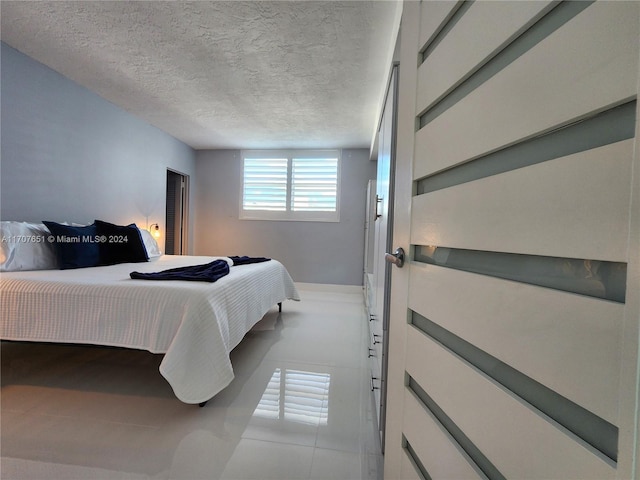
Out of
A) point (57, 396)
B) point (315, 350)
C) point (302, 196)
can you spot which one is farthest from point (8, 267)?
point (302, 196)

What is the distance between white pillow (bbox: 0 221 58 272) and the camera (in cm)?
203

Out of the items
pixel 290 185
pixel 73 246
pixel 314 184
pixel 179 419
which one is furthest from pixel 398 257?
pixel 290 185

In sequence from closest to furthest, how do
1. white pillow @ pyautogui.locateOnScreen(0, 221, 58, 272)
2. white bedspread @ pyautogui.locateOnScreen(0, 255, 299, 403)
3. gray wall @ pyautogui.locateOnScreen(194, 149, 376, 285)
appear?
white bedspread @ pyautogui.locateOnScreen(0, 255, 299, 403) → white pillow @ pyautogui.locateOnScreen(0, 221, 58, 272) → gray wall @ pyautogui.locateOnScreen(194, 149, 376, 285)

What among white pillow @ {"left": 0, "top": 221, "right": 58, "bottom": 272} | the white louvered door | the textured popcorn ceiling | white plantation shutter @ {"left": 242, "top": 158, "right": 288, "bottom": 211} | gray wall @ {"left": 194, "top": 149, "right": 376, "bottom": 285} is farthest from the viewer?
white plantation shutter @ {"left": 242, "top": 158, "right": 288, "bottom": 211}

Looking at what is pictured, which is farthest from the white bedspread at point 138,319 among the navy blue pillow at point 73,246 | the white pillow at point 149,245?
the white pillow at point 149,245

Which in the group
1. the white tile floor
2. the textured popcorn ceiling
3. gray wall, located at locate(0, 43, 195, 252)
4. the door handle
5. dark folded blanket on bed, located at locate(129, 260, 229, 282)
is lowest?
the white tile floor

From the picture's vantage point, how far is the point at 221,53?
2.28 metres

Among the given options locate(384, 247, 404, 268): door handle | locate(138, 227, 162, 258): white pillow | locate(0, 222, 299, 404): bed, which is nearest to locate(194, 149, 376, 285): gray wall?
locate(138, 227, 162, 258): white pillow

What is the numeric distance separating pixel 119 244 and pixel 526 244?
335 centimetres

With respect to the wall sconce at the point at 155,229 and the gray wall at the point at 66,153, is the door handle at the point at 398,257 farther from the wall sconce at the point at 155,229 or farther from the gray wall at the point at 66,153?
the wall sconce at the point at 155,229

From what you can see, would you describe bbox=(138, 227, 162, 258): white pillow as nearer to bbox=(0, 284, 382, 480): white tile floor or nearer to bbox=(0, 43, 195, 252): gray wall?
bbox=(0, 43, 195, 252): gray wall

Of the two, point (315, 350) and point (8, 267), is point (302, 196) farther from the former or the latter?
point (8, 267)

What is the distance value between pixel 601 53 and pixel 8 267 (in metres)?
3.13

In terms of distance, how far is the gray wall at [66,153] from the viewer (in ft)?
7.66
